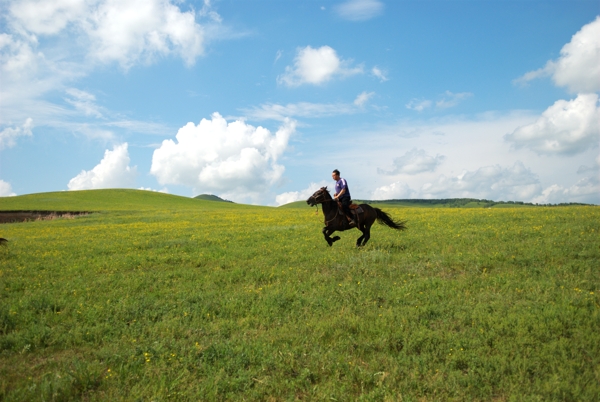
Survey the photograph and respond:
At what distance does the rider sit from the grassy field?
1950mm

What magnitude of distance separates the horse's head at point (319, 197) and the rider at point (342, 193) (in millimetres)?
387

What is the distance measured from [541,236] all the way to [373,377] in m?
15.4

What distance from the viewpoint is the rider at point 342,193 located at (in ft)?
53.9

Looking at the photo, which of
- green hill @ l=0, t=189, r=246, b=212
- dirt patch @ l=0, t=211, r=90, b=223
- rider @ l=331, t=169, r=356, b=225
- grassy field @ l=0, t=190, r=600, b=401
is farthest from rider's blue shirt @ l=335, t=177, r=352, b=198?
green hill @ l=0, t=189, r=246, b=212

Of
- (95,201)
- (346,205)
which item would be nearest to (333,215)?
(346,205)

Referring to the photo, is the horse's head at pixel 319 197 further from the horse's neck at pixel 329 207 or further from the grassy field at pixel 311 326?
the grassy field at pixel 311 326

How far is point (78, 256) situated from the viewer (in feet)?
56.7

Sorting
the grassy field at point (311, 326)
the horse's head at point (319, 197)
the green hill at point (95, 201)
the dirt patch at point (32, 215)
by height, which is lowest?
the grassy field at point (311, 326)

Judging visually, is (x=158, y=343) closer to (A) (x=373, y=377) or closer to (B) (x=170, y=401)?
(B) (x=170, y=401)

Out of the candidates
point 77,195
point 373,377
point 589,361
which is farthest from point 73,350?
point 77,195

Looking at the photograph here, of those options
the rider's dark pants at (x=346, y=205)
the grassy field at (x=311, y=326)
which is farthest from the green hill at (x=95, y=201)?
the grassy field at (x=311, y=326)

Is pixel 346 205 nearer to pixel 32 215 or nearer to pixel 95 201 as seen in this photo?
pixel 32 215

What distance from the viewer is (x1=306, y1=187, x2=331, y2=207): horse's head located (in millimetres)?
16219

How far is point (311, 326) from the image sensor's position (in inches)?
332
